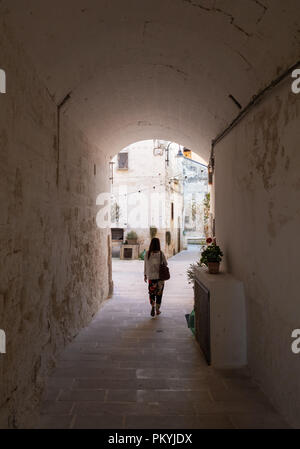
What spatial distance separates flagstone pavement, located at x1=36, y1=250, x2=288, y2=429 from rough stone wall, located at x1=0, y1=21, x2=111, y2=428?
0.92 feet

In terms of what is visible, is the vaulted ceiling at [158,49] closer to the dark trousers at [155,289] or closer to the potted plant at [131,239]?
the dark trousers at [155,289]

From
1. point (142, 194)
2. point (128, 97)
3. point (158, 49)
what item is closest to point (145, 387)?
point (158, 49)

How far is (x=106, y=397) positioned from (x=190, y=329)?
8.73 feet

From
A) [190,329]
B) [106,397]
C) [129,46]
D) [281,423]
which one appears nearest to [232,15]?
[129,46]

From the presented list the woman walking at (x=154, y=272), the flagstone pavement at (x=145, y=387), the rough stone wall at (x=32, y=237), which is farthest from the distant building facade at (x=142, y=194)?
the rough stone wall at (x=32, y=237)

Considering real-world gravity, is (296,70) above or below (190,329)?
above

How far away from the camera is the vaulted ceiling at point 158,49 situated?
2.70 metres

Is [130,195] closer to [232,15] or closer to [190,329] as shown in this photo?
[190,329]

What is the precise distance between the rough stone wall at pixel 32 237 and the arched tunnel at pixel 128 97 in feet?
0.05

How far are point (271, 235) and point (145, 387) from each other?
6.69ft

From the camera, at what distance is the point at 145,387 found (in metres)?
3.67

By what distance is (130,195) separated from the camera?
1806 centimetres

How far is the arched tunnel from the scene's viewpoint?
2.74m

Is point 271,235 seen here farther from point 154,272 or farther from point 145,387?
point 154,272
